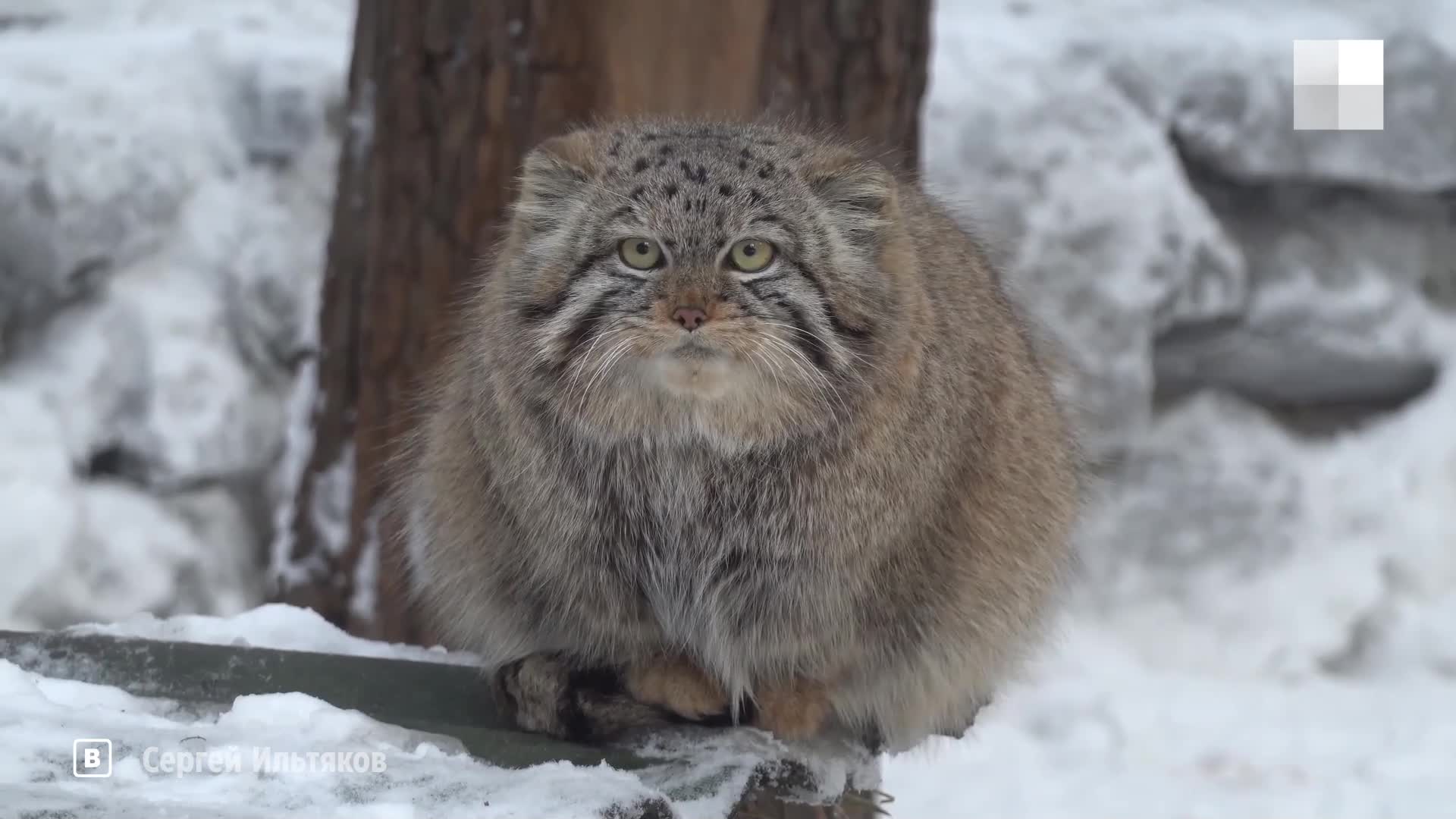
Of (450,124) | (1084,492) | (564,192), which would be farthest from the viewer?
(450,124)

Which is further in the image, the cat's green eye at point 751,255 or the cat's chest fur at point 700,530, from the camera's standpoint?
the cat's chest fur at point 700,530

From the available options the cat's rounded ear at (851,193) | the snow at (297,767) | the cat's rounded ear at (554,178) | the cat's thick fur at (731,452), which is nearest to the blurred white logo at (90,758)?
the snow at (297,767)

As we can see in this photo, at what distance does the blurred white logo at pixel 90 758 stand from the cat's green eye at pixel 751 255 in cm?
107

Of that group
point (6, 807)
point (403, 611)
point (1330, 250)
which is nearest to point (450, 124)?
point (403, 611)

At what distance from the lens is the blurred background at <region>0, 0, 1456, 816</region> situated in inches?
231

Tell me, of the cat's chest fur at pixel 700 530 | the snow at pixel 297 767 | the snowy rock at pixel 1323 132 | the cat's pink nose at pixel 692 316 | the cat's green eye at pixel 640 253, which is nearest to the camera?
the snow at pixel 297 767

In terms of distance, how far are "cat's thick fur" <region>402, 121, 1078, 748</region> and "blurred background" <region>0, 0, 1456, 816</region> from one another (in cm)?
301

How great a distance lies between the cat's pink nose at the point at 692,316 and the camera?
91.7 inches

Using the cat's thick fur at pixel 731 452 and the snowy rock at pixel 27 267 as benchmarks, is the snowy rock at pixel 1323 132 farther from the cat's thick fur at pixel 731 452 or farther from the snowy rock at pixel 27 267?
the snowy rock at pixel 27 267

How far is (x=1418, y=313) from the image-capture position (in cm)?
684

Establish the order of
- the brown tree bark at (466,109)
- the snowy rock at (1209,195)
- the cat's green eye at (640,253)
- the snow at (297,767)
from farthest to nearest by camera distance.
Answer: the snowy rock at (1209,195)
the brown tree bark at (466,109)
the cat's green eye at (640,253)
the snow at (297,767)

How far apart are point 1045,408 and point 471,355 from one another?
1.08m

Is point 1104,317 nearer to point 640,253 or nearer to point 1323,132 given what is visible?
point 1323,132

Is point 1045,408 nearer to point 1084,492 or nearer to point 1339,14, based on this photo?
point 1084,492
